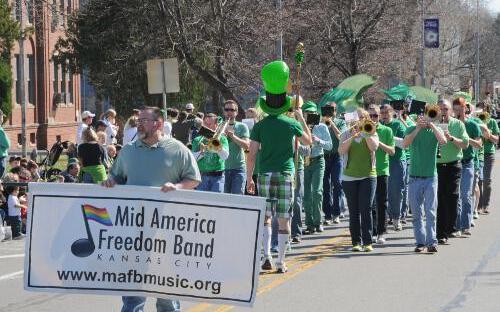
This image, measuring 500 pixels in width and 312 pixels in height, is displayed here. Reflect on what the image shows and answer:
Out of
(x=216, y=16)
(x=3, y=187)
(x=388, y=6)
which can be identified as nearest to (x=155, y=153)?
(x=3, y=187)

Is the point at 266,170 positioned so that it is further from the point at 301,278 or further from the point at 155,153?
the point at 155,153

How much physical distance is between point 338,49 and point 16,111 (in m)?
16.0

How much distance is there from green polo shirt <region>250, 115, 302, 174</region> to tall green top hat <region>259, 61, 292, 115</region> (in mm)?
107

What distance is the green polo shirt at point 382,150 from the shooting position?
15.4 metres

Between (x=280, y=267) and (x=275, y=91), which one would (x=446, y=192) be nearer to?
(x=280, y=267)

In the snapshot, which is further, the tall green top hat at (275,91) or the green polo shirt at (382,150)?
the green polo shirt at (382,150)

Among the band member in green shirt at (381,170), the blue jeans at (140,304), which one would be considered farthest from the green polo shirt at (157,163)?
the band member in green shirt at (381,170)

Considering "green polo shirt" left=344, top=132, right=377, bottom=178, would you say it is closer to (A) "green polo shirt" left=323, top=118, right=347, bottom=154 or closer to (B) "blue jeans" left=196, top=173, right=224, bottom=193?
(B) "blue jeans" left=196, top=173, right=224, bottom=193

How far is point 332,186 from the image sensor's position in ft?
61.6

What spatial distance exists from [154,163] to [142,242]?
588 mm

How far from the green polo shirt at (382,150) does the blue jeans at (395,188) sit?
5.37ft

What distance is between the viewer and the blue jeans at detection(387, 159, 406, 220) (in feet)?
57.0

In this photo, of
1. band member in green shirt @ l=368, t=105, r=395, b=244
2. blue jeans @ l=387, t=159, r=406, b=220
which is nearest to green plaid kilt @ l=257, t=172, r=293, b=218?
band member in green shirt @ l=368, t=105, r=395, b=244

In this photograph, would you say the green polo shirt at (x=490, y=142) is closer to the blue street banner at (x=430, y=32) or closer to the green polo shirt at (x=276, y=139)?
the green polo shirt at (x=276, y=139)
